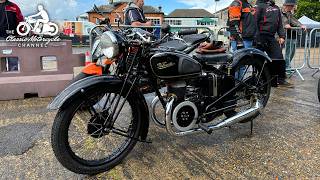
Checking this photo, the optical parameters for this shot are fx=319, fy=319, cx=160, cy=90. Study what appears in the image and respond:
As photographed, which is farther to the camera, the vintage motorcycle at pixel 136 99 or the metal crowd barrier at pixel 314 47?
the metal crowd barrier at pixel 314 47

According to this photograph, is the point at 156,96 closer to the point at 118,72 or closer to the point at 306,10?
the point at 118,72

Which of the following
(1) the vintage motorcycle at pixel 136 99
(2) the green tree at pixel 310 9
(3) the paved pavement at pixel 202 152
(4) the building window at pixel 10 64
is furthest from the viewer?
(2) the green tree at pixel 310 9

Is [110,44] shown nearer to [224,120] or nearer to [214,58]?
[214,58]

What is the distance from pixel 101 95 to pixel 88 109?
0.57ft

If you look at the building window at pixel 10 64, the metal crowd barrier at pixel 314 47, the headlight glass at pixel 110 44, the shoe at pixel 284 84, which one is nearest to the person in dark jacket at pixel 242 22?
the shoe at pixel 284 84

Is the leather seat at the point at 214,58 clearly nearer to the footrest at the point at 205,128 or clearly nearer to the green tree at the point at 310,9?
the footrest at the point at 205,128

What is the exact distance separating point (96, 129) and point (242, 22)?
408cm

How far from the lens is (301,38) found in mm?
8359

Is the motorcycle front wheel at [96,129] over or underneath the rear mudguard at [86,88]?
underneath

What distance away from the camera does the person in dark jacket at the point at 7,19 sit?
19.2ft

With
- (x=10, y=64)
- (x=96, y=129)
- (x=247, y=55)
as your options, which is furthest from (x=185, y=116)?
(x=10, y=64)

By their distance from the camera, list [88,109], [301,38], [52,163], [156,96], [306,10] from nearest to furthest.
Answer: [88,109], [52,163], [156,96], [301,38], [306,10]

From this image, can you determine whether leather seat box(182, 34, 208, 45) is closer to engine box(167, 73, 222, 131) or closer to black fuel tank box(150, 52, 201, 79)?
black fuel tank box(150, 52, 201, 79)

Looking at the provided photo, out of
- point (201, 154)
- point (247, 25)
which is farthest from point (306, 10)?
point (201, 154)
